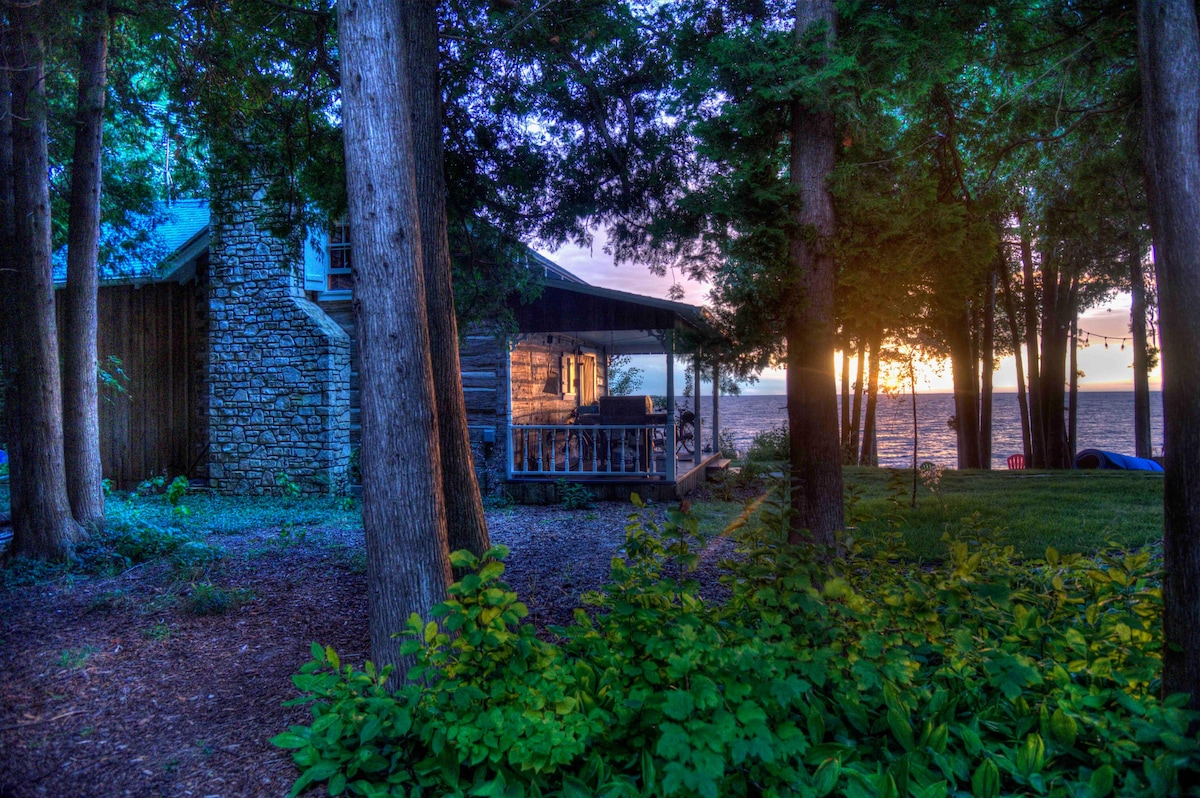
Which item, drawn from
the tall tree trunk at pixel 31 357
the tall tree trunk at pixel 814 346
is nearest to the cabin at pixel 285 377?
the tall tree trunk at pixel 31 357

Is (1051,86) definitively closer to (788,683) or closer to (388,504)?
(788,683)

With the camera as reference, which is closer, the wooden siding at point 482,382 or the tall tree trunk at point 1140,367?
the wooden siding at point 482,382

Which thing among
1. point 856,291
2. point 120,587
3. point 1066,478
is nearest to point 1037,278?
point 1066,478

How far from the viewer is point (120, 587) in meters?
5.43

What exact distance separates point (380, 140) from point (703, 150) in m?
2.89

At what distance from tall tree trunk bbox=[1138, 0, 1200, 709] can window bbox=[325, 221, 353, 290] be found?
11.6m

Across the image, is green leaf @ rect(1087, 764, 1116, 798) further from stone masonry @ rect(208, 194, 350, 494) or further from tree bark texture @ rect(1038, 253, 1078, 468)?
tree bark texture @ rect(1038, 253, 1078, 468)

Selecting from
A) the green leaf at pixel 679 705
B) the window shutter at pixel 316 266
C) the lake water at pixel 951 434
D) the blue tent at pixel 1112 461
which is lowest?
the lake water at pixel 951 434

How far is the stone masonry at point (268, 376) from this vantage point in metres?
11.4

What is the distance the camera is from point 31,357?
6207 millimetres

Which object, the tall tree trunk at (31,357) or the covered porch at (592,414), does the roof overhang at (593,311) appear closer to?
the covered porch at (592,414)

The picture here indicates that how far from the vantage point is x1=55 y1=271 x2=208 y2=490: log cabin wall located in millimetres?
12250

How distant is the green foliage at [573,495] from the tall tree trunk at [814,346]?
5.44 metres

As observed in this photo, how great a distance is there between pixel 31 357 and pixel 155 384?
6819 mm
